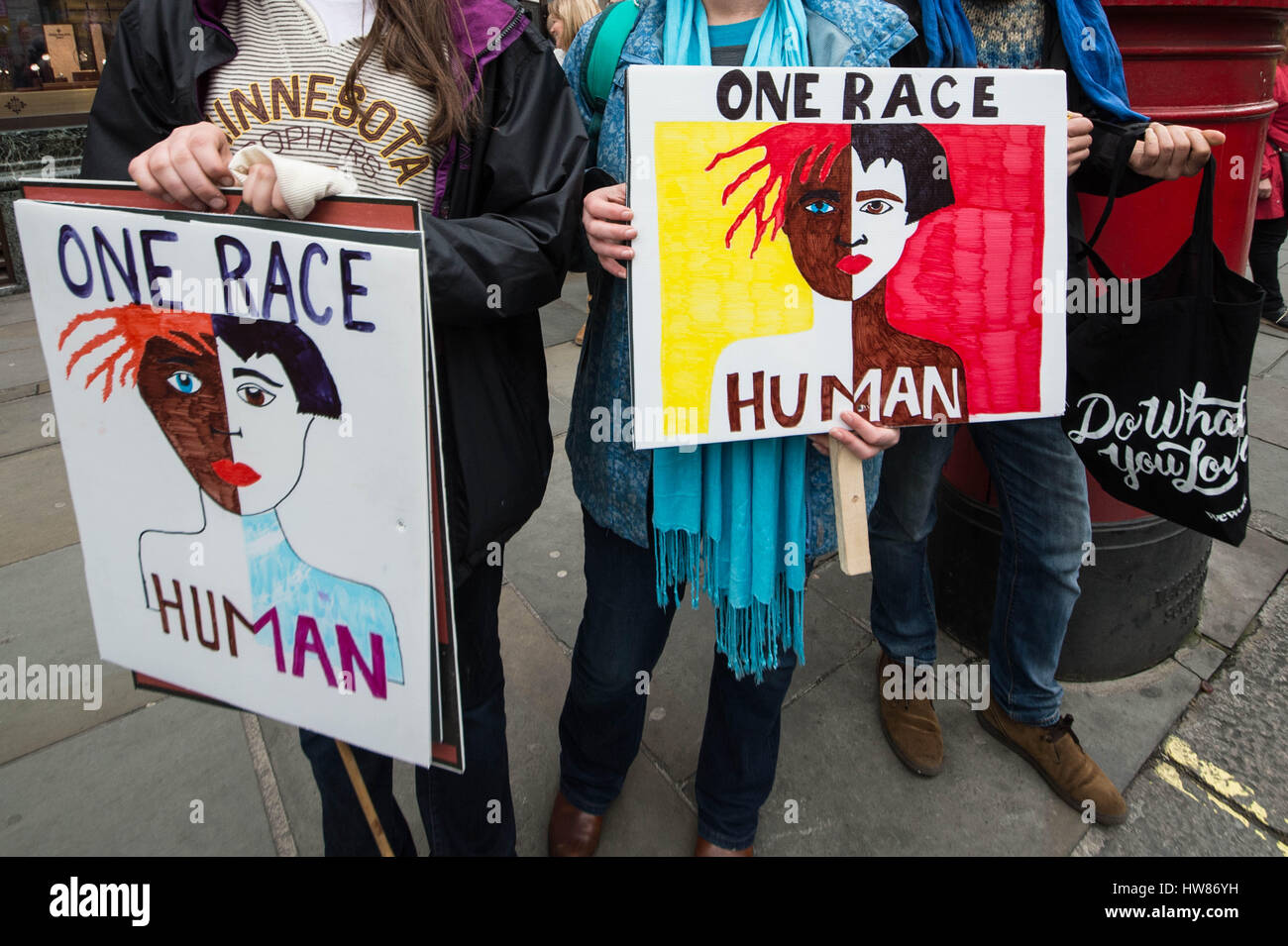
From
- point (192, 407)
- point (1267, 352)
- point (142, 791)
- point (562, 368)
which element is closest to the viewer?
point (192, 407)

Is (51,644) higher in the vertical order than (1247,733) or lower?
higher

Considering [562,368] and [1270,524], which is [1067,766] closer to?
[1270,524]

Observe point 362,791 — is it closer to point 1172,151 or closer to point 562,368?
point 1172,151

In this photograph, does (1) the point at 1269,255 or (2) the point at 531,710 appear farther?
(1) the point at 1269,255

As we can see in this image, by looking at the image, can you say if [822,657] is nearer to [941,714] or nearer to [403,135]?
[941,714]

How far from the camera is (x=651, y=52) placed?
4.55ft

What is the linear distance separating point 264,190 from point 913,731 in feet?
7.00

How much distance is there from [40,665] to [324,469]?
2183mm

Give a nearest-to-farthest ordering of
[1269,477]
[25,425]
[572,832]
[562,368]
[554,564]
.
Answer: [572,832] < [554,564] < [1269,477] < [25,425] < [562,368]

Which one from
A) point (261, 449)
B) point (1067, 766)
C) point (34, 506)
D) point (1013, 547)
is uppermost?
point (261, 449)

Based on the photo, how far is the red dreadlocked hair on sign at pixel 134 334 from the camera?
3.66ft

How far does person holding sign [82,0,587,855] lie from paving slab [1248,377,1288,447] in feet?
13.8

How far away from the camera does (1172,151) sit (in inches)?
61.4

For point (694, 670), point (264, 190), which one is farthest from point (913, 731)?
point (264, 190)
